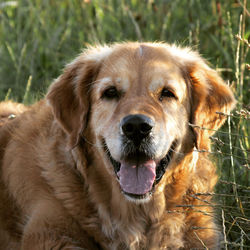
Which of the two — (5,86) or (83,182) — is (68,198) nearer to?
(83,182)

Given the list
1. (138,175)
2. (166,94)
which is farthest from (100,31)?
(138,175)

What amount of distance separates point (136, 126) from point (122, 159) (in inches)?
12.4

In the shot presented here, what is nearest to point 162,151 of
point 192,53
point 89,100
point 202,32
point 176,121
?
point 176,121

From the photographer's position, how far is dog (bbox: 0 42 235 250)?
3.65 metres

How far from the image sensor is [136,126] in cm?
342

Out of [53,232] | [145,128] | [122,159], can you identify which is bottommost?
[53,232]

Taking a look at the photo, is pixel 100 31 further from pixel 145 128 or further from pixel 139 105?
pixel 145 128

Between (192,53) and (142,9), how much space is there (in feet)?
9.38

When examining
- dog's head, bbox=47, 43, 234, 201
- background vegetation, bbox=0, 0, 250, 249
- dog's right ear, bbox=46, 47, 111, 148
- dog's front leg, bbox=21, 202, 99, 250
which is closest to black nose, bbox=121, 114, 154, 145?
dog's head, bbox=47, 43, 234, 201

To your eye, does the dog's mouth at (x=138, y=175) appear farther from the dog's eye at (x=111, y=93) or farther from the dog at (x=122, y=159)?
the dog's eye at (x=111, y=93)

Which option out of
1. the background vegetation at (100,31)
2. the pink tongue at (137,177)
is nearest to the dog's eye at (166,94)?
the pink tongue at (137,177)

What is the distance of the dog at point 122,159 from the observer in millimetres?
3646

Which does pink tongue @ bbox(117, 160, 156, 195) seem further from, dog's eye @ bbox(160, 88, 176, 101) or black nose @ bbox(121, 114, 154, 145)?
dog's eye @ bbox(160, 88, 176, 101)

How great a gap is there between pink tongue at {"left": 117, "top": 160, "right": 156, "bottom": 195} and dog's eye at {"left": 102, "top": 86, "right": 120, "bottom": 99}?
518mm
